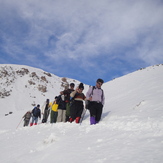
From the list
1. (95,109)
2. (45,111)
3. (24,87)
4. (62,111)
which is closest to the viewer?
(95,109)

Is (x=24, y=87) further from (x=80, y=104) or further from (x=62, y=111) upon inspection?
(x=80, y=104)

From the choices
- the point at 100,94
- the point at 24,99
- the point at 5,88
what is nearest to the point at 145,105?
the point at 100,94

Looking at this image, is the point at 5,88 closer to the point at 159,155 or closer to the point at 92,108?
the point at 92,108

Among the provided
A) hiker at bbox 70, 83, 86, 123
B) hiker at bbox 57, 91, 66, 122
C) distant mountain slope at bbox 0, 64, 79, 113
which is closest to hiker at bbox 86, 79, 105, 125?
hiker at bbox 70, 83, 86, 123

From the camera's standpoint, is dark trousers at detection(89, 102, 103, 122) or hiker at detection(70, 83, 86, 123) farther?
hiker at detection(70, 83, 86, 123)

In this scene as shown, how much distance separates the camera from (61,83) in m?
53.3

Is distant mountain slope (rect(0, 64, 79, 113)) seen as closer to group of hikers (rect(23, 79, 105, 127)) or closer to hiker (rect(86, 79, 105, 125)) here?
group of hikers (rect(23, 79, 105, 127))

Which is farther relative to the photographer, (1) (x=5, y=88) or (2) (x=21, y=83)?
(2) (x=21, y=83)

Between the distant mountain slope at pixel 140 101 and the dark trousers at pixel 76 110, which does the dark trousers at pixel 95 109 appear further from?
the distant mountain slope at pixel 140 101

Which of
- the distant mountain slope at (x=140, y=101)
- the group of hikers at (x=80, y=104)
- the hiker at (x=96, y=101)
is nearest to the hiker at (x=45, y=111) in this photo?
the group of hikers at (x=80, y=104)

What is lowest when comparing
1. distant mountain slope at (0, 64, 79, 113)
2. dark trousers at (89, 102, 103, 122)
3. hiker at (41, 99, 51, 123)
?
dark trousers at (89, 102, 103, 122)

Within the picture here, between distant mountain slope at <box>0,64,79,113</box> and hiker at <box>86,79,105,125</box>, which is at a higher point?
distant mountain slope at <box>0,64,79,113</box>

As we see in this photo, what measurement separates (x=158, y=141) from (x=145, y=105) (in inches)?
177

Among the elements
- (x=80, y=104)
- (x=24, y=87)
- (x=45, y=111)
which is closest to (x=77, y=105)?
(x=80, y=104)
